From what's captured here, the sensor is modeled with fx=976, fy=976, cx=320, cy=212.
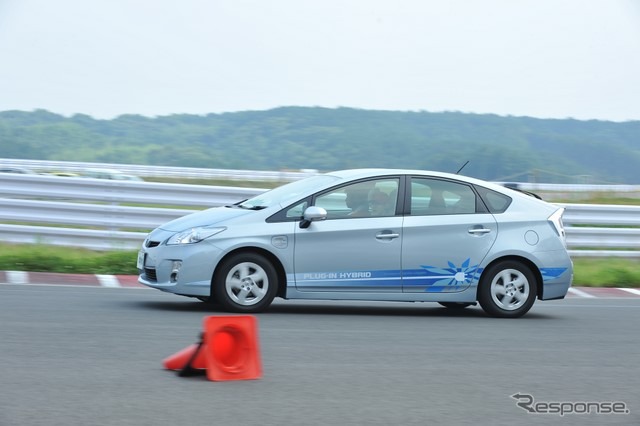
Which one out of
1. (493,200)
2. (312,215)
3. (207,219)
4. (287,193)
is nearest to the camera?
(312,215)

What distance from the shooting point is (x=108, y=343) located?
7.45m

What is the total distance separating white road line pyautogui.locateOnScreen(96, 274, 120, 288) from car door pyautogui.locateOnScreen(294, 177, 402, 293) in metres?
3.07

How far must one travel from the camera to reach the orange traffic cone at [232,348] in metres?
6.35

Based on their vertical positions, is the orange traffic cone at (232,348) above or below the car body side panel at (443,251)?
below

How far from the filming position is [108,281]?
11984 millimetres

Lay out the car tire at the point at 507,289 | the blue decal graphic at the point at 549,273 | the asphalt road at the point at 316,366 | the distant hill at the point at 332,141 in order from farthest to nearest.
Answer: the distant hill at the point at 332,141, the blue decal graphic at the point at 549,273, the car tire at the point at 507,289, the asphalt road at the point at 316,366

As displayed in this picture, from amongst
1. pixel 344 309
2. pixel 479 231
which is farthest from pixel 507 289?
pixel 344 309

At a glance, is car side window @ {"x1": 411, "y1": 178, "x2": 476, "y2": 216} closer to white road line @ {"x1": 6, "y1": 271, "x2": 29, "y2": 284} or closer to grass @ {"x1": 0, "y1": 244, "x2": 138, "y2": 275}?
grass @ {"x1": 0, "y1": 244, "x2": 138, "y2": 275}

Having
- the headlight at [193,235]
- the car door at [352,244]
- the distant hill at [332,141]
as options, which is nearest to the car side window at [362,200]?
the car door at [352,244]

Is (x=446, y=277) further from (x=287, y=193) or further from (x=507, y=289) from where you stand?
(x=287, y=193)

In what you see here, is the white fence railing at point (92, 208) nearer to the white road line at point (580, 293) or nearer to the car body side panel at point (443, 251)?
the car body side panel at point (443, 251)

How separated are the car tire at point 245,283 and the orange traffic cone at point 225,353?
2828 mm

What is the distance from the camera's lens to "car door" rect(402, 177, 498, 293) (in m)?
9.95

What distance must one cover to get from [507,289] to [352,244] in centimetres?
176
